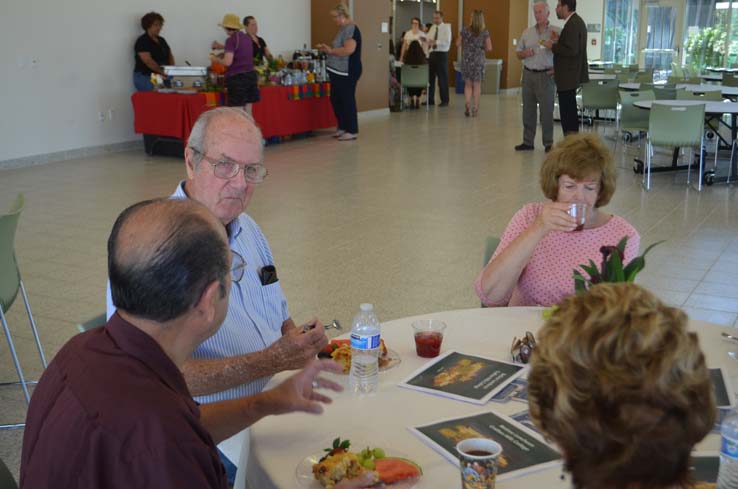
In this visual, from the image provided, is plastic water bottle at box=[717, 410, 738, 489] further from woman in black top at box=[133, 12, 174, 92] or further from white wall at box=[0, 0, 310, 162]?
woman in black top at box=[133, 12, 174, 92]

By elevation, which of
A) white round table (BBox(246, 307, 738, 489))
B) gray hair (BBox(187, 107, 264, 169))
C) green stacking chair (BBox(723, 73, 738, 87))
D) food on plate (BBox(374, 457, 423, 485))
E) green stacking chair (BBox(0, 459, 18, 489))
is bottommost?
green stacking chair (BBox(0, 459, 18, 489))

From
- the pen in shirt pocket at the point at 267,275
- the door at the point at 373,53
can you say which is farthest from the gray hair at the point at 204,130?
the door at the point at 373,53

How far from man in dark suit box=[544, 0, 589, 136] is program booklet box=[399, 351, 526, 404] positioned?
7.65 meters

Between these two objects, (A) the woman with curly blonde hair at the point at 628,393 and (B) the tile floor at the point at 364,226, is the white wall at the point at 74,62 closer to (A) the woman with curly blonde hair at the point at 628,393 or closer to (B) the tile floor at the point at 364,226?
(B) the tile floor at the point at 364,226

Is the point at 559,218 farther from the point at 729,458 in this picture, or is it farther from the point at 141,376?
the point at 141,376

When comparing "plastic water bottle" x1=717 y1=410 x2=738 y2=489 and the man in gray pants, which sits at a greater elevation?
the man in gray pants

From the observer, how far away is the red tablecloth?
369 inches

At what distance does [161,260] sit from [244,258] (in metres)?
0.96

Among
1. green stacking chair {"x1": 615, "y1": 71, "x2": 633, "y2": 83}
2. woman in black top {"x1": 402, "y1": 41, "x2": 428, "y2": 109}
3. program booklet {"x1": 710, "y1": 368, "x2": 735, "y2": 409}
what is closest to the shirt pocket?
program booklet {"x1": 710, "y1": 368, "x2": 735, "y2": 409}

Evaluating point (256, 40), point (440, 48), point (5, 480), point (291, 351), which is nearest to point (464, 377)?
point (291, 351)

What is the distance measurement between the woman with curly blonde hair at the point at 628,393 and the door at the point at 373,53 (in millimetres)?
13037

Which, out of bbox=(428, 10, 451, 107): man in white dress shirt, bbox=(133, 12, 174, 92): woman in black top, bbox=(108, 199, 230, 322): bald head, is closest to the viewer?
bbox=(108, 199, 230, 322): bald head

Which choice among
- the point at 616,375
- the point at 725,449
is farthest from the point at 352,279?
the point at 616,375

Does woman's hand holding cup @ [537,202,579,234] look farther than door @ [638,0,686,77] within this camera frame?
No
